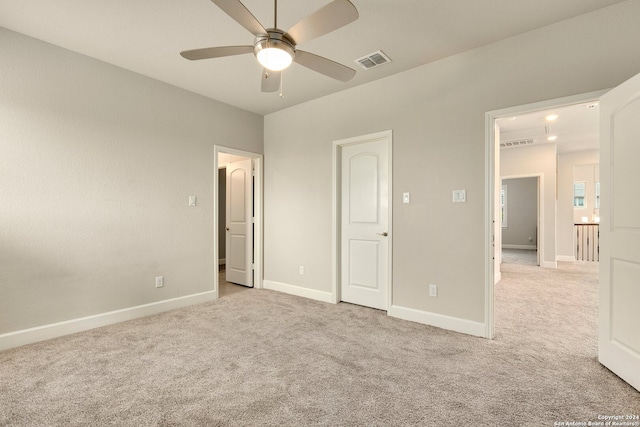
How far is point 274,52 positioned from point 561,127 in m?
6.02

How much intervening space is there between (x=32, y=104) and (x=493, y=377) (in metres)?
4.52

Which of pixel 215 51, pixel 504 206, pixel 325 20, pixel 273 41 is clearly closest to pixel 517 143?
pixel 504 206

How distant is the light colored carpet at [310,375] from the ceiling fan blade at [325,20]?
2218 mm

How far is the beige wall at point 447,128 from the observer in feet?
7.79

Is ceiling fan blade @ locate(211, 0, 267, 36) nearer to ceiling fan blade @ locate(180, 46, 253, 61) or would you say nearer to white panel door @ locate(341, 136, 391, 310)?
ceiling fan blade @ locate(180, 46, 253, 61)

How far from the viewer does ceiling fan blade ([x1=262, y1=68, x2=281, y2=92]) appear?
2.21 metres

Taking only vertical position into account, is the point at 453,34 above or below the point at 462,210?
above

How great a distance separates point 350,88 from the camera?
12.5ft

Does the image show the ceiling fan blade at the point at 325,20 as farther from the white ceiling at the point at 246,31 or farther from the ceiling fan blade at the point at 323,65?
the white ceiling at the point at 246,31

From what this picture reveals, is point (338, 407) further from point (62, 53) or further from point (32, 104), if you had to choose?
point (62, 53)

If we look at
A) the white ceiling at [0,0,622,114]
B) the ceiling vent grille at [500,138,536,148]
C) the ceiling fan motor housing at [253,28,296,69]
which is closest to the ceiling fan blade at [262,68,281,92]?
the ceiling fan motor housing at [253,28,296,69]

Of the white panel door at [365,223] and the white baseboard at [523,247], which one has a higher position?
the white panel door at [365,223]

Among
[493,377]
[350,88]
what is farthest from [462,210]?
[350,88]

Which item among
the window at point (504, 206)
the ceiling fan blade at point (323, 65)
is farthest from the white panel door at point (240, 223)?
the window at point (504, 206)
